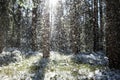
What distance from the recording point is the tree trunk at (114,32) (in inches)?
455

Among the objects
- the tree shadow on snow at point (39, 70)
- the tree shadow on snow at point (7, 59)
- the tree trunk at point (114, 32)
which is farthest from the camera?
the tree shadow on snow at point (7, 59)

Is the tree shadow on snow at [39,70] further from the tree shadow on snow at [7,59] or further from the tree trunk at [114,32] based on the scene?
the tree trunk at [114,32]

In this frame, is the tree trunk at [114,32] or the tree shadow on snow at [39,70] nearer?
the tree shadow on snow at [39,70]

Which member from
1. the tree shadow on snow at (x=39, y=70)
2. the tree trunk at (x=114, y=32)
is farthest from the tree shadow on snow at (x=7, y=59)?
the tree trunk at (x=114, y=32)

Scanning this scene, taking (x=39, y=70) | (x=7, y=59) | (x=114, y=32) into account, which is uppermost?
(x=114, y=32)

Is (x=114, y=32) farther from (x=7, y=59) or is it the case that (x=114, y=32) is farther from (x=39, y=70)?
(x=7, y=59)

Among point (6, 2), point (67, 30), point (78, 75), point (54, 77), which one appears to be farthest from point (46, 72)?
point (67, 30)

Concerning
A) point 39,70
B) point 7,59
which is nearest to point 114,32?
point 39,70

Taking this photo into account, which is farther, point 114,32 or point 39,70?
point 39,70

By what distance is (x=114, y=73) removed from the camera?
11.2 meters

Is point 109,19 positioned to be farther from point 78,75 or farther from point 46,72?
point 46,72

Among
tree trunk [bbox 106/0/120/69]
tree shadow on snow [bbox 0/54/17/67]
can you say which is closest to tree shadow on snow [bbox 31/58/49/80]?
tree shadow on snow [bbox 0/54/17/67]

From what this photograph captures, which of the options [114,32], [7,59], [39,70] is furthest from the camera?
[7,59]

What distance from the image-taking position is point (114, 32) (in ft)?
38.5
